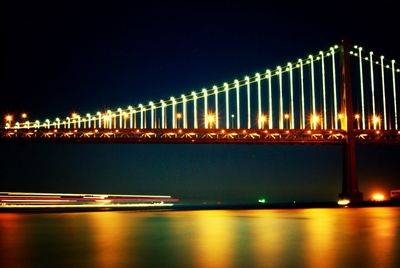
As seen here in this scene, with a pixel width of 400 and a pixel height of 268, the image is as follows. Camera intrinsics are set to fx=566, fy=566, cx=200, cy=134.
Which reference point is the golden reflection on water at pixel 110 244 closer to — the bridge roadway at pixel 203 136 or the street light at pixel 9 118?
the bridge roadway at pixel 203 136

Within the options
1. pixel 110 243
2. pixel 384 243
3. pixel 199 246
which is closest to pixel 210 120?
pixel 110 243

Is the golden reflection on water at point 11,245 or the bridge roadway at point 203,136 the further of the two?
the bridge roadway at point 203,136

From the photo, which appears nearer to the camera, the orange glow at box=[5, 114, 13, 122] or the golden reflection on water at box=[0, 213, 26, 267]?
the golden reflection on water at box=[0, 213, 26, 267]

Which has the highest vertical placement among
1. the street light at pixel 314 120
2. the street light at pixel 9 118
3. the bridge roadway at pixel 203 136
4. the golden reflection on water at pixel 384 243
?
the street light at pixel 9 118

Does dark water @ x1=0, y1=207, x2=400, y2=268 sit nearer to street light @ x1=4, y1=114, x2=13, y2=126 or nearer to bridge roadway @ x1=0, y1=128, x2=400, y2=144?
bridge roadway @ x1=0, y1=128, x2=400, y2=144

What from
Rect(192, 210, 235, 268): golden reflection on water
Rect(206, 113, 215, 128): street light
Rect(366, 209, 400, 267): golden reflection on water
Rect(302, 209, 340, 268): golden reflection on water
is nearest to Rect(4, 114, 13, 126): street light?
Rect(206, 113, 215, 128): street light

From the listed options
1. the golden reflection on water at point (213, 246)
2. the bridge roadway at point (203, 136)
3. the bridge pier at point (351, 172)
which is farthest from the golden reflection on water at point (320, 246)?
the bridge roadway at point (203, 136)

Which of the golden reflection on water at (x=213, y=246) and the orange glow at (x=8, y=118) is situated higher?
the orange glow at (x=8, y=118)
